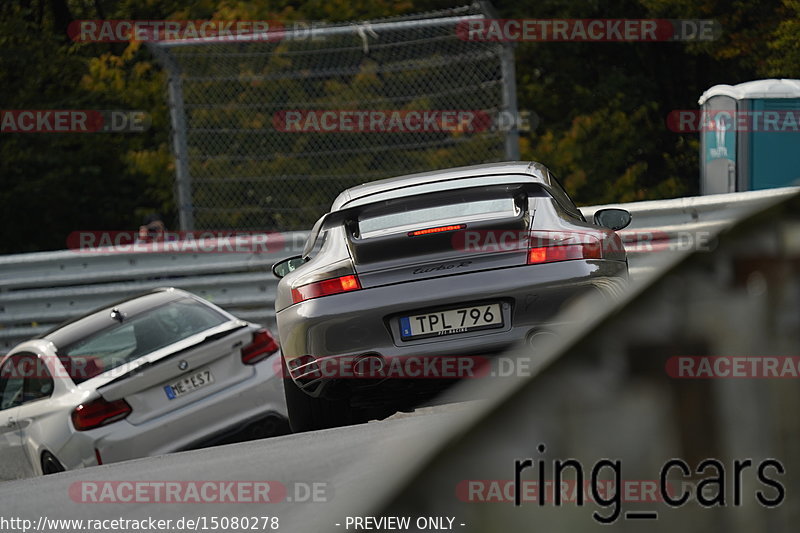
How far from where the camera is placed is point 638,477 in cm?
73

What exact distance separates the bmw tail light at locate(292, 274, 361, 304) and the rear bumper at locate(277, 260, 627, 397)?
0.14 ft

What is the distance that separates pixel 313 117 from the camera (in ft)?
48.6

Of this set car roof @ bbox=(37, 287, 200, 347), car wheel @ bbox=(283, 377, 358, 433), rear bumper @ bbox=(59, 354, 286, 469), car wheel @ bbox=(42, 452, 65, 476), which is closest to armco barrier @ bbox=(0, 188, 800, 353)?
car roof @ bbox=(37, 287, 200, 347)

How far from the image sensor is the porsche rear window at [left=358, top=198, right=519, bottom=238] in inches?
239

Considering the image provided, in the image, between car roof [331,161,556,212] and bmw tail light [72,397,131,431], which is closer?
car roof [331,161,556,212]

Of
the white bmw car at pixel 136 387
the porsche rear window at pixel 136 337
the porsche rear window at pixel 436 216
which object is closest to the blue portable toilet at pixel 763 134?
the white bmw car at pixel 136 387

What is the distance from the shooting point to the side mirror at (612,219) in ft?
22.4

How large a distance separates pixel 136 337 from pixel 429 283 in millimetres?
3402

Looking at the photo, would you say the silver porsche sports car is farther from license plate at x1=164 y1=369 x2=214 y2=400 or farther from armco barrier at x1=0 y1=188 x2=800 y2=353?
armco barrier at x1=0 y1=188 x2=800 y2=353

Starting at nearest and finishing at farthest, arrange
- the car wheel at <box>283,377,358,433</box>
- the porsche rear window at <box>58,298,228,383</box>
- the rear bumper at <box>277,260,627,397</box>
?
the rear bumper at <box>277,260,627,397</box> → the car wheel at <box>283,377,358,433</box> → the porsche rear window at <box>58,298,228,383</box>

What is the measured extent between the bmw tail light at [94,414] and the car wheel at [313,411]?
1.77 m

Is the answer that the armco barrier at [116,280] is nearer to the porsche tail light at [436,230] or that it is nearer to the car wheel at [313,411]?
the car wheel at [313,411]

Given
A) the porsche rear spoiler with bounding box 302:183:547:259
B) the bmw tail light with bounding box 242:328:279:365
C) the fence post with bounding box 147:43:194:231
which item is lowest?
the bmw tail light with bounding box 242:328:279:365

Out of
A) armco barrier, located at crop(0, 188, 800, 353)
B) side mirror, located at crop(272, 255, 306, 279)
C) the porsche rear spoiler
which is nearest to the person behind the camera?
the porsche rear spoiler
